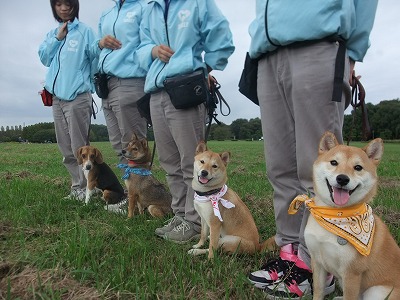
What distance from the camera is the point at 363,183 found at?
221 cm

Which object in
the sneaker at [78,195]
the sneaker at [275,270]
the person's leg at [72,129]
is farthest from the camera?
the person's leg at [72,129]

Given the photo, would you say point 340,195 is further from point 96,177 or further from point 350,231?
point 96,177

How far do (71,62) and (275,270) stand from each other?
4.76 metres

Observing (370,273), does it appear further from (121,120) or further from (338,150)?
(121,120)

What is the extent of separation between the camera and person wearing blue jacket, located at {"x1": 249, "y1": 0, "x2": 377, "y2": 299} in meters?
2.49

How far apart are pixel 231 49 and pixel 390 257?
272 centimetres

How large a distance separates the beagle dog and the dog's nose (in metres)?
4.36

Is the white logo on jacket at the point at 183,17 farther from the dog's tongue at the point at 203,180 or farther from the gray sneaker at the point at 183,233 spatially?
the gray sneaker at the point at 183,233

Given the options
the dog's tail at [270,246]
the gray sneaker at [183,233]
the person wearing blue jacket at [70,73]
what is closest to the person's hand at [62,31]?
the person wearing blue jacket at [70,73]

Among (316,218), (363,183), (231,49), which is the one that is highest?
(231,49)

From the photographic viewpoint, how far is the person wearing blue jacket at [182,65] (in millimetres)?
3881

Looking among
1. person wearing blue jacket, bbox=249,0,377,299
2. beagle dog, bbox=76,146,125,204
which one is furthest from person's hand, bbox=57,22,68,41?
person wearing blue jacket, bbox=249,0,377,299

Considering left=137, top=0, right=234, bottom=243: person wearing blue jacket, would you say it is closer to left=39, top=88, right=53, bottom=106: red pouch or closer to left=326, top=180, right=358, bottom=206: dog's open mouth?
left=326, top=180, right=358, bottom=206: dog's open mouth

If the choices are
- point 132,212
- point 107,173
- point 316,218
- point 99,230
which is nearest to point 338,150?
point 316,218
